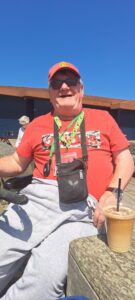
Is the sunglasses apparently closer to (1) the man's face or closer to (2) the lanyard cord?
(1) the man's face

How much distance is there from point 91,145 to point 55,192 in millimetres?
365

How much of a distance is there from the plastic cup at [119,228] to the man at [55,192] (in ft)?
0.68

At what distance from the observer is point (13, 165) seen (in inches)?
86.1

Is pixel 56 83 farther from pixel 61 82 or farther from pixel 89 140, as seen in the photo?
pixel 89 140

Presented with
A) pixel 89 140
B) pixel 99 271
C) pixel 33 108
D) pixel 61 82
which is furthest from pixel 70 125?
pixel 33 108

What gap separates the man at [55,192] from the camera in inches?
59.1

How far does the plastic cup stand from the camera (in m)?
1.33

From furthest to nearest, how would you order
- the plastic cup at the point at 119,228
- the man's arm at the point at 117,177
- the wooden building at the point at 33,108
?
the wooden building at the point at 33,108 → the man's arm at the point at 117,177 → the plastic cup at the point at 119,228

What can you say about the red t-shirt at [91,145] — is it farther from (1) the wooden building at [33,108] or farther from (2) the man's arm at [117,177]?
(1) the wooden building at [33,108]

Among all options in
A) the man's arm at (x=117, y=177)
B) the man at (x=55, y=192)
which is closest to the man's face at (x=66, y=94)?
the man at (x=55, y=192)

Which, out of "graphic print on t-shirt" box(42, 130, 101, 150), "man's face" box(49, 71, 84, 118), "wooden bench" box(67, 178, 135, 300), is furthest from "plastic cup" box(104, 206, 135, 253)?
"man's face" box(49, 71, 84, 118)

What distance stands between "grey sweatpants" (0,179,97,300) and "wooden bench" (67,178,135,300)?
8cm

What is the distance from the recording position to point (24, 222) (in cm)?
172

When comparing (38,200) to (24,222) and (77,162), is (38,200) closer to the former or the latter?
(24,222)
